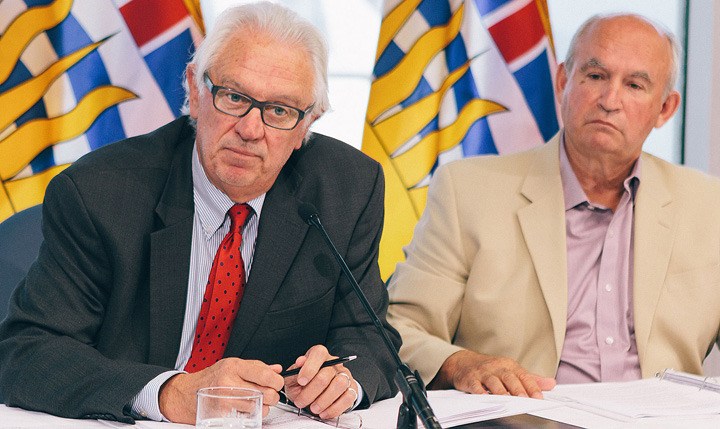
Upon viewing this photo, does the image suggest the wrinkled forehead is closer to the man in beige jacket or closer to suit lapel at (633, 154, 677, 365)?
the man in beige jacket

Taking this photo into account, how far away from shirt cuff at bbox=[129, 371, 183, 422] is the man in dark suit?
0.14 metres

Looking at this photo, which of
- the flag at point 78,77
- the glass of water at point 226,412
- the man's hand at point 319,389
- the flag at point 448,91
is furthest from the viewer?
the flag at point 448,91

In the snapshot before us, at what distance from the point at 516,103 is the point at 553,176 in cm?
99

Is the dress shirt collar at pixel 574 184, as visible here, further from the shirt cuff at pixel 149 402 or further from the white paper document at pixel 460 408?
the shirt cuff at pixel 149 402

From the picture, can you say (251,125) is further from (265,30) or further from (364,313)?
(364,313)

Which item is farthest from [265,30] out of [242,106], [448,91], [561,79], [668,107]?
[448,91]

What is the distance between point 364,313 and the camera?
2168mm

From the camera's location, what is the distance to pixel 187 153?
2.21 meters

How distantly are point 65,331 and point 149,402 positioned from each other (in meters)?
0.32

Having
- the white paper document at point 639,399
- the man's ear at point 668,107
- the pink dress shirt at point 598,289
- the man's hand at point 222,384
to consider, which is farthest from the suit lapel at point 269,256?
the man's ear at point 668,107

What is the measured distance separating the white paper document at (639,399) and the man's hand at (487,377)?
0.04 meters

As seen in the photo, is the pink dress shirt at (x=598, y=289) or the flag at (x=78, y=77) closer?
the pink dress shirt at (x=598, y=289)

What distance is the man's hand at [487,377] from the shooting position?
199cm

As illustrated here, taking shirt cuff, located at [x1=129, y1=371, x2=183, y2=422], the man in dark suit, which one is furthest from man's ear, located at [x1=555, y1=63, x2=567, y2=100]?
shirt cuff, located at [x1=129, y1=371, x2=183, y2=422]
